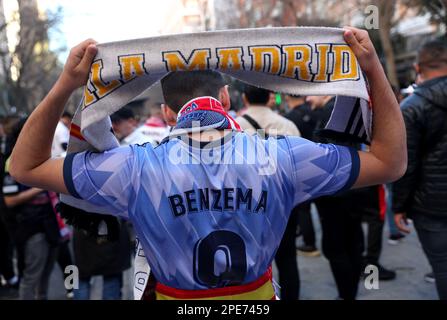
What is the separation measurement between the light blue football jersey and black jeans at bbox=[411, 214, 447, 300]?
1.72m

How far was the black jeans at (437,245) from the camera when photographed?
3.02 m

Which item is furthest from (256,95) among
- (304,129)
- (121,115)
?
(121,115)

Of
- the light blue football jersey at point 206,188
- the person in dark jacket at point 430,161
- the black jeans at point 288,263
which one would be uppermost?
the light blue football jersey at point 206,188

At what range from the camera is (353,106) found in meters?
1.67

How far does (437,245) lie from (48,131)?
8.12 ft

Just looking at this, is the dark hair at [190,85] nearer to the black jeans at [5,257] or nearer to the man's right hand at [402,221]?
the man's right hand at [402,221]

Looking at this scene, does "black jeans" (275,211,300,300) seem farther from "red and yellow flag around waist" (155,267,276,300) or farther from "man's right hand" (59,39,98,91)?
"man's right hand" (59,39,98,91)

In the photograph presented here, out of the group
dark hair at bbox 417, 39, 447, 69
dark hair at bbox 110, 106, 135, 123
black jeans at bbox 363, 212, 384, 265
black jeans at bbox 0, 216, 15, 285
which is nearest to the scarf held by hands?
dark hair at bbox 417, 39, 447, 69

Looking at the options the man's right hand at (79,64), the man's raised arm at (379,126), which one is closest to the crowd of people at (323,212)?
the man's raised arm at (379,126)

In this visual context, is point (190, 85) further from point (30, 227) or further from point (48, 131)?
point (30, 227)

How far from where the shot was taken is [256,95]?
3758mm
